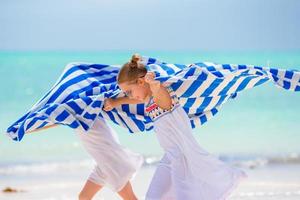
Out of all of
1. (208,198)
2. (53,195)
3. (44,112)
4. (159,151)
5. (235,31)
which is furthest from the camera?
(235,31)

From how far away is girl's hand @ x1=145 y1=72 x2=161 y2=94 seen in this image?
588 cm

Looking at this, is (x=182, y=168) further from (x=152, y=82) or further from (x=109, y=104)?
(x=109, y=104)

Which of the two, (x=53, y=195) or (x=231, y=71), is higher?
(x=231, y=71)

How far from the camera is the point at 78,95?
6.64 m

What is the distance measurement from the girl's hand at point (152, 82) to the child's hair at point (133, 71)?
8cm

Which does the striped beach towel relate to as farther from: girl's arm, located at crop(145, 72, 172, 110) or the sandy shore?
the sandy shore

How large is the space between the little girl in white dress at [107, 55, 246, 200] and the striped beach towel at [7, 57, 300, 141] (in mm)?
223

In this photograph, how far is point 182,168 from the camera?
6.00m

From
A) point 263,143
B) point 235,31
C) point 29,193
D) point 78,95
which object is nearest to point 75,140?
point 263,143

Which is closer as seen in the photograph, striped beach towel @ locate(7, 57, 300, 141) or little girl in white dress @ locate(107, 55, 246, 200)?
little girl in white dress @ locate(107, 55, 246, 200)

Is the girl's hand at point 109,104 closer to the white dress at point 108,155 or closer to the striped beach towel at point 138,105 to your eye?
the striped beach towel at point 138,105

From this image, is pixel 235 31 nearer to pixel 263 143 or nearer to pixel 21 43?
pixel 21 43

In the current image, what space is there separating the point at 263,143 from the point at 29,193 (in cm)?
532

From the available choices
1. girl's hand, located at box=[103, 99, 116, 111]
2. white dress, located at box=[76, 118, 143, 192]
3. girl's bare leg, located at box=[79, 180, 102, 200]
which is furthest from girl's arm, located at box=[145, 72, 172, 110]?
girl's bare leg, located at box=[79, 180, 102, 200]
